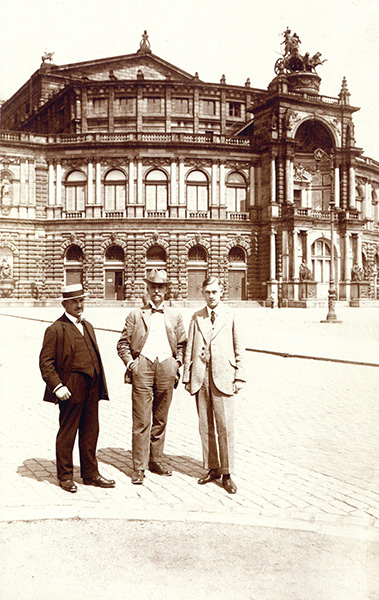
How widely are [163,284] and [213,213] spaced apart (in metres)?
46.0

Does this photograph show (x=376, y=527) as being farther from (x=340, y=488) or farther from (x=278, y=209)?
(x=278, y=209)

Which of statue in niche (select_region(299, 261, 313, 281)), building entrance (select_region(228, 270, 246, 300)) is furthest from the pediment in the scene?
statue in niche (select_region(299, 261, 313, 281))

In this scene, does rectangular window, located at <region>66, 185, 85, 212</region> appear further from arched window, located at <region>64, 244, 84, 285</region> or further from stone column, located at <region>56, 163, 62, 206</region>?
arched window, located at <region>64, 244, 84, 285</region>

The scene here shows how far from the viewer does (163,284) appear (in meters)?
6.09

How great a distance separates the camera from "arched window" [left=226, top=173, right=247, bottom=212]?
5231 cm

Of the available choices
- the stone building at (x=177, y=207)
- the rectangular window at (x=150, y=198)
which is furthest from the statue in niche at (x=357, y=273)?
the rectangular window at (x=150, y=198)

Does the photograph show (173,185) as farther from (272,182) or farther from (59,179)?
(59,179)

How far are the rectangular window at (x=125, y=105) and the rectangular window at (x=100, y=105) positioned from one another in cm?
103

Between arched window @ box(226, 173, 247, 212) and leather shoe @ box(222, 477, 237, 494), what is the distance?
4764 cm

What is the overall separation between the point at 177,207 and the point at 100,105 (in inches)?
485

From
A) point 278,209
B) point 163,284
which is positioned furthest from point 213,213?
point 163,284

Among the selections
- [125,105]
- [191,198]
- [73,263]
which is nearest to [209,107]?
[125,105]

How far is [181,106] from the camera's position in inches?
2192

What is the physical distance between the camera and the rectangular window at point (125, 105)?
2152 inches
